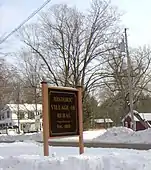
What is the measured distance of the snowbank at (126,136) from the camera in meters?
26.2

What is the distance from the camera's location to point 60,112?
1055 centimetres

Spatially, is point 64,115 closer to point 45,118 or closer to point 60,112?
point 60,112

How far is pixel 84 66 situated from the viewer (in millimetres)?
39188

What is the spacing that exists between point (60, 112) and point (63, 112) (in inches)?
5.3

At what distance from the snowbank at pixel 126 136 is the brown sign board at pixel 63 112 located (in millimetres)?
14730

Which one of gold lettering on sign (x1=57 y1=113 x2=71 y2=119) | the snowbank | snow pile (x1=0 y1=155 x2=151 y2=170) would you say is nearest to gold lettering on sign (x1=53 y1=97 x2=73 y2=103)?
gold lettering on sign (x1=57 y1=113 x2=71 y2=119)

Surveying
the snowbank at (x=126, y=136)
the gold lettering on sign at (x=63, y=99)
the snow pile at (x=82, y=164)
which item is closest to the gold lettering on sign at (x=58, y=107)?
the gold lettering on sign at (x=63, y=99)

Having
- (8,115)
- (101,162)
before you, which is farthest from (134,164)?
(8,115)

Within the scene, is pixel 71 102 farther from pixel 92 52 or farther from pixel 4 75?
pixel 92 52

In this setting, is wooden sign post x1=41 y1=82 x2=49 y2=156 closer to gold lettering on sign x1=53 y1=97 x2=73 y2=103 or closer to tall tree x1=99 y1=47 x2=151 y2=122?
gold lettering on sign x1=53 y1=97 x2=73 y2=103

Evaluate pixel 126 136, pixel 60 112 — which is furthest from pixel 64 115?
pixel 126 136

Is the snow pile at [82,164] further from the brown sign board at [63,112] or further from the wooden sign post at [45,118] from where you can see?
the brown sign board at [63,112]

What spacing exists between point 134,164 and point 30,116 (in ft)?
276

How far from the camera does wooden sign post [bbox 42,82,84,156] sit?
10047 millimetres
